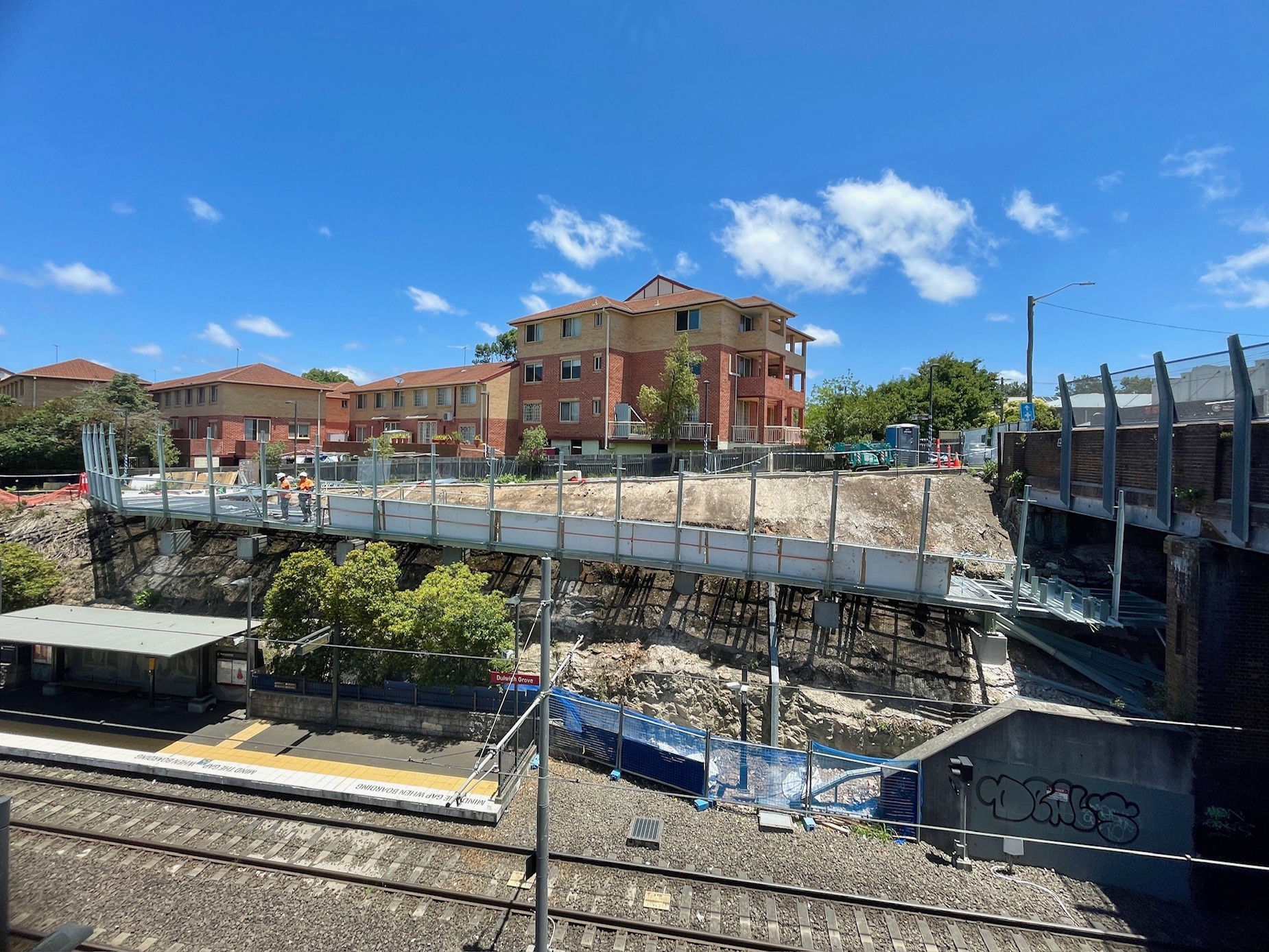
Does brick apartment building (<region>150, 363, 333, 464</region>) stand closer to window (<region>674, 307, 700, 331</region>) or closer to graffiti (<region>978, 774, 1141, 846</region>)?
window (<region>674, 307, 700, 331</region>)

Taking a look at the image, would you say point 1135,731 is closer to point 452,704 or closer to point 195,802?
point 452,704

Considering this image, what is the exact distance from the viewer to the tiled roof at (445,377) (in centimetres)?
4584

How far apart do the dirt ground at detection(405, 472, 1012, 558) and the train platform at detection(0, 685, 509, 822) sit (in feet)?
33.9

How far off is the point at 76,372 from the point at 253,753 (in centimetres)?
6251

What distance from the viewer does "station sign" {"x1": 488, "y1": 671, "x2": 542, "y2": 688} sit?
16.2m

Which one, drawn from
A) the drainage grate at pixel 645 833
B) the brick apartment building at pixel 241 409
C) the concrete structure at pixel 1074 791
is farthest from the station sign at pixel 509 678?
the brick apartment building at pixel 241 409

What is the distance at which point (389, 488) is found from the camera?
25.6m

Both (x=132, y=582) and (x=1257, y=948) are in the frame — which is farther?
(x=132, y=582)

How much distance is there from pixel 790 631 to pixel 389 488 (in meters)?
17.2

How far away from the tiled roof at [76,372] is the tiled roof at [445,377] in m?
24.6

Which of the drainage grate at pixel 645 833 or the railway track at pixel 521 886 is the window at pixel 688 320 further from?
the railway track at pixel 521 886

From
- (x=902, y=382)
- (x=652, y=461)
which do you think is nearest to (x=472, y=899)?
(x=652, y=461)

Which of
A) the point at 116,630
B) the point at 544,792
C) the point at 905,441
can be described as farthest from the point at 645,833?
the point at 905,441

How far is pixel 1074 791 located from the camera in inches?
505
